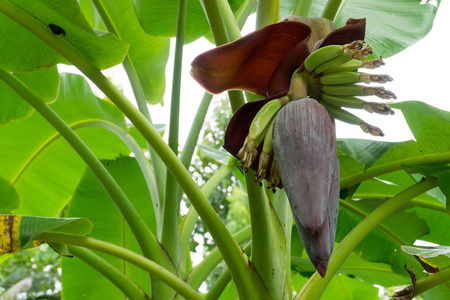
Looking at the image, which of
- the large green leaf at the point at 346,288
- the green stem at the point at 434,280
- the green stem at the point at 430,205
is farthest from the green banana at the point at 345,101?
the large green leaf at the point at 346,288

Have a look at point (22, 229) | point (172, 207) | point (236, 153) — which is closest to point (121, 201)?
point (172, 207)

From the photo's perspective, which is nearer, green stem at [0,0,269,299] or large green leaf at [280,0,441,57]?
green stem at [0,0,269,299]

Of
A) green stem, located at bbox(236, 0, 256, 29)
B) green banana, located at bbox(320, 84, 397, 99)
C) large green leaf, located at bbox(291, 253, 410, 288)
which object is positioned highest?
green stem, located at bbox(236, 0, 256, 29)

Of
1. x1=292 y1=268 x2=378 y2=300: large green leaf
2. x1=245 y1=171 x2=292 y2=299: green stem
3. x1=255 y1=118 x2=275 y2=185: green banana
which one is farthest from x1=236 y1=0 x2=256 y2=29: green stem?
x1=292 y1=268 x2=378 y2=300: large green leaf

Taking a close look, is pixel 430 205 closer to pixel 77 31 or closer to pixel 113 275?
pixel 113 275

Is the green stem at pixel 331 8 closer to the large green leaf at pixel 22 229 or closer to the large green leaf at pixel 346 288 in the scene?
the large green leaf at pixel 22 229

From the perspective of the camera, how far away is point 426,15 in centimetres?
113

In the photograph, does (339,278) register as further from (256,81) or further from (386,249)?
(256,81)

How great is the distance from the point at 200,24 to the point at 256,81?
636 millimetres

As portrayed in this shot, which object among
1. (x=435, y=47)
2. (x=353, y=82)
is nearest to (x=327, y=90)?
(x=353, y=82)

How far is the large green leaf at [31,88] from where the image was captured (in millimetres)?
1104

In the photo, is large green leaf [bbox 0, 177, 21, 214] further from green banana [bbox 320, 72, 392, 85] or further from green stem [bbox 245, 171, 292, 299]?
green banana [bbox 320, 72, 392, 85]

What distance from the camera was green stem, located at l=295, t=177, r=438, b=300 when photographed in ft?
2.35

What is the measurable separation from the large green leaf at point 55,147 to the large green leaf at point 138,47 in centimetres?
13
